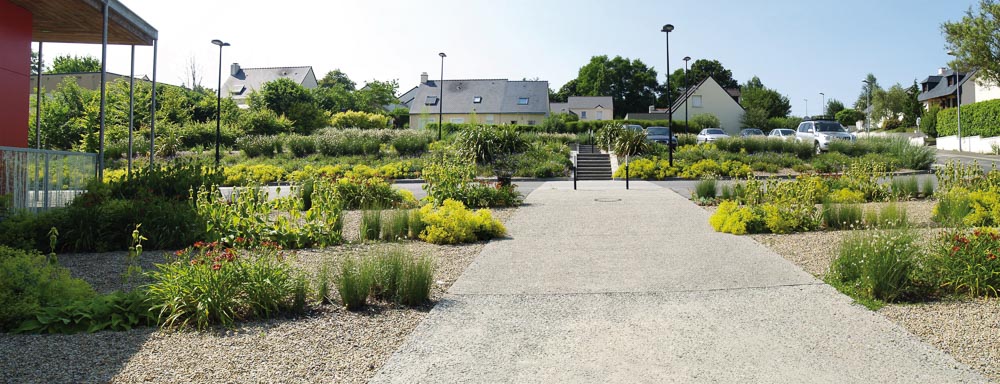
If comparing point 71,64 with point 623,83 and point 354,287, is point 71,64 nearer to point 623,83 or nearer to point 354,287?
point 623,83

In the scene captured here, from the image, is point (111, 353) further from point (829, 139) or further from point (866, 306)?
point (829, 139)

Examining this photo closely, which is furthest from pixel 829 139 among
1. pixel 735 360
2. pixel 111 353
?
pixel 111 353

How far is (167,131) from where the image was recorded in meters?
37.2

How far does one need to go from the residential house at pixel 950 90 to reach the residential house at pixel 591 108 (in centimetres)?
3189

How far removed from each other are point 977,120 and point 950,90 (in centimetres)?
2053

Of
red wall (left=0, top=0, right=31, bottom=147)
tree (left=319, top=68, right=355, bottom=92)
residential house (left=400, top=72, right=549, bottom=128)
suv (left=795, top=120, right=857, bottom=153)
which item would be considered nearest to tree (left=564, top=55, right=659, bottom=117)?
residential house (left=400, top=72, right=549, bottom=128)

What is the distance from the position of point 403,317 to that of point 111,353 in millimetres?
2108

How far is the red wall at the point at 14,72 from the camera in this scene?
12.5m

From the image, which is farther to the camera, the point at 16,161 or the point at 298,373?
the point at 16,161

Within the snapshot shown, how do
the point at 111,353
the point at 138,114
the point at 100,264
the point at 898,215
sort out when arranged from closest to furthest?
the point at 111,353 → the point at 100,264 → the point at 898,215 → the point at 138,114

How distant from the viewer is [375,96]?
7325cm

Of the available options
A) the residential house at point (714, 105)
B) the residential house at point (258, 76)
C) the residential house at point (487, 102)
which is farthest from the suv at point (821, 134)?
the residential house at point (258, 76)

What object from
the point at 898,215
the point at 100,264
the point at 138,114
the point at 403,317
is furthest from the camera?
the point at 138,114

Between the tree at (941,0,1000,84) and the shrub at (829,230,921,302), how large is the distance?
40.5 meters
